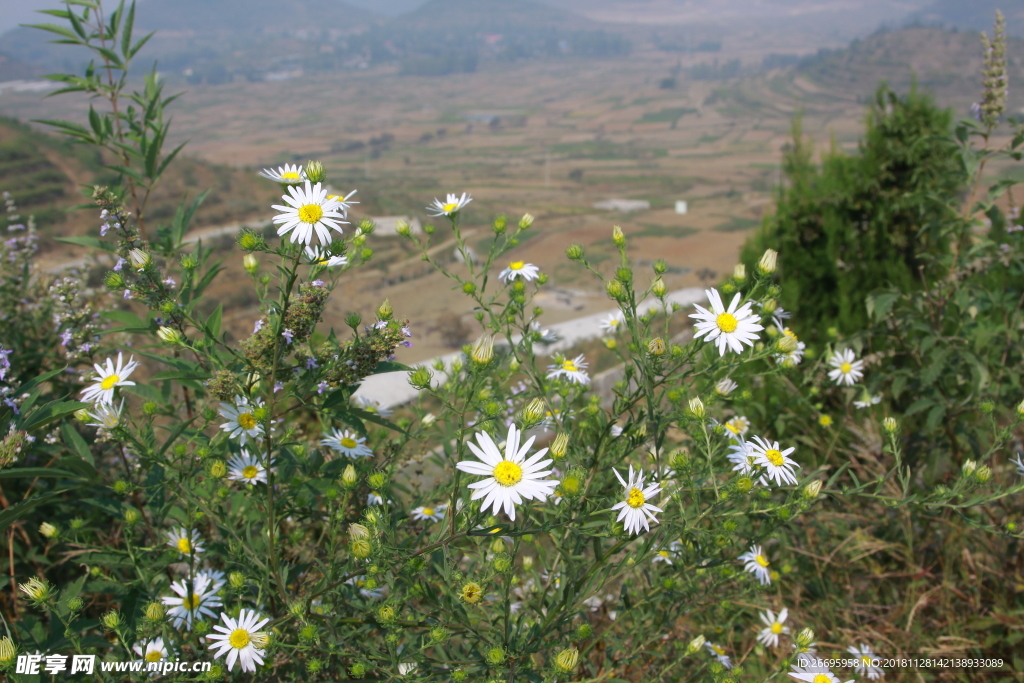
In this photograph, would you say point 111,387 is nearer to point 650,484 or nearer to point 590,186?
point 650,484

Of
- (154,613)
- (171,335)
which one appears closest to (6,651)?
(154,613)

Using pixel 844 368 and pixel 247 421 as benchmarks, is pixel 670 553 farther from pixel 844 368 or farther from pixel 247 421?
pixel 844 368

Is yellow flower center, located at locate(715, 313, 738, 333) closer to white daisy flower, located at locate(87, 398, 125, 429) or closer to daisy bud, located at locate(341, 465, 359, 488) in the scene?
daisy bud, located at locate(341, 465, 359, 488)

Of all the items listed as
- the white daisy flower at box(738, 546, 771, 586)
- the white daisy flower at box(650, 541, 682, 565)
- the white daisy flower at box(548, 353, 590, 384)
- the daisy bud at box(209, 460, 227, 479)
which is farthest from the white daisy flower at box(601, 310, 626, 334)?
the daisy bud at box(209, 460, 227, 479)

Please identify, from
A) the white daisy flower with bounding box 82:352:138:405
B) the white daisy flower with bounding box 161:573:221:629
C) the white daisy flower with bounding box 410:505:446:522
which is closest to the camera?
the white daisy flower with bounding box 82:352:138:405

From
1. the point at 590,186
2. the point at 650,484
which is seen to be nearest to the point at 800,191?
the point at 650,484
